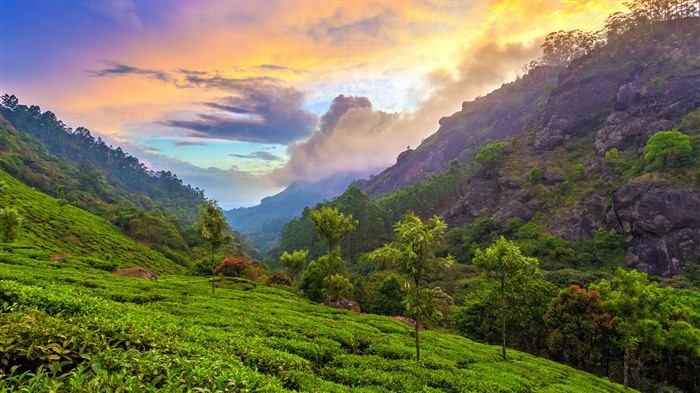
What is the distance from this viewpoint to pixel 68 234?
91.5 meters

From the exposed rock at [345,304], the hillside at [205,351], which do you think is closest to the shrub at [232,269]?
the exposed rock at [345,304]

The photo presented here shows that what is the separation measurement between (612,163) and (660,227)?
34.8 meters

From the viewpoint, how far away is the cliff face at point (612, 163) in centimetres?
8569

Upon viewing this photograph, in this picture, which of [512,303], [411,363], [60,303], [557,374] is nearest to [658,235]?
[512,303]

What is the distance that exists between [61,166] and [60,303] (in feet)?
777

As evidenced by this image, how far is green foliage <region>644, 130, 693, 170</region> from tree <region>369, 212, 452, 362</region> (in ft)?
349

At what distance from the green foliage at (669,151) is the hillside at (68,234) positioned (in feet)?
452

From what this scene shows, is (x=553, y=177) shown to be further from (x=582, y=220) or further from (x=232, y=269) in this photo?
(x=232, y=269)

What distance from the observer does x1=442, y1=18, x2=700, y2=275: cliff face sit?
281ft

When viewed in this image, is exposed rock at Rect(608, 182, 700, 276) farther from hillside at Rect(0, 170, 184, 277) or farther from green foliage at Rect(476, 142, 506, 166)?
hillside at Rect(0, 170, 184, 277)

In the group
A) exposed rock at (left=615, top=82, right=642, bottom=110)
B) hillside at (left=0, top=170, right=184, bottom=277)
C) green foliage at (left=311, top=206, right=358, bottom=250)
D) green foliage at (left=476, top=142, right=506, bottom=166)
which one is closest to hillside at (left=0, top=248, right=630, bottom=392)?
green foliage at (left=311, top=206, right=358, bottom=250)

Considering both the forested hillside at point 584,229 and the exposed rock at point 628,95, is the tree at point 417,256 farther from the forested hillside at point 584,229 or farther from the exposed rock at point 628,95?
the exposed rock at point 628,95

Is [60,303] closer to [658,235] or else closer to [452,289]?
[452,289]

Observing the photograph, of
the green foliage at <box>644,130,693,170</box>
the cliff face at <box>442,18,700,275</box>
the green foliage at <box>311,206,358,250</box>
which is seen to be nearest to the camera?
the green foliage at <box>311,206,358,250</box>
